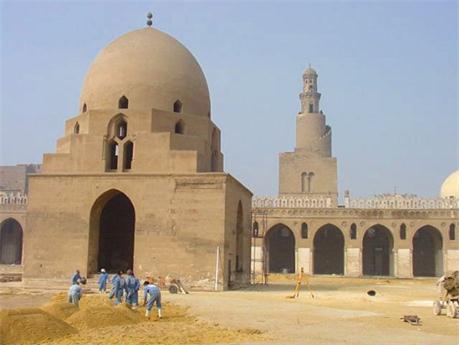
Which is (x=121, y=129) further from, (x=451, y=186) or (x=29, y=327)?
(x=451, y=186)

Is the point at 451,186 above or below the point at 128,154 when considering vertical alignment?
above

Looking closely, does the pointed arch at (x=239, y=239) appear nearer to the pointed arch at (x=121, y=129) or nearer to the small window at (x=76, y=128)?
the pointed arch at (x=121, y=129)

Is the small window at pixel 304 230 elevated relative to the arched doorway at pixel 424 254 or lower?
elevated

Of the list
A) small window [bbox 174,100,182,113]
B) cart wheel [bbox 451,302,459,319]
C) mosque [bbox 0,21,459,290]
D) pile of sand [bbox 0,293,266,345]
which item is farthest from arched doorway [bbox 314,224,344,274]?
pile of sand [bbox 0,293,266,345]

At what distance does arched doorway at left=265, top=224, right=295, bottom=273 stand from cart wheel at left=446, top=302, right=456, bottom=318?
2921cm

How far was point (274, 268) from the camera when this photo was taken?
43312mm

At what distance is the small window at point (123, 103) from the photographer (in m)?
23.0

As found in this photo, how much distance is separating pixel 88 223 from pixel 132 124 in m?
4.02

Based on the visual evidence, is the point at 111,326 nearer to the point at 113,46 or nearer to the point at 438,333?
the point at 438,333

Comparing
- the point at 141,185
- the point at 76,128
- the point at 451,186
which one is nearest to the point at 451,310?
the point at 141,185

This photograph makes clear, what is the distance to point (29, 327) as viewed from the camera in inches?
392

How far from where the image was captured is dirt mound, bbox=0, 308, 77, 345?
9.71m

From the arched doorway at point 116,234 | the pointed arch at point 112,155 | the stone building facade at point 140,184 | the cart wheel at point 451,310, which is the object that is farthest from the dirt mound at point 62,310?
the arched doorway at point 116,234

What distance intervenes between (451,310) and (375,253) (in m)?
30.1
